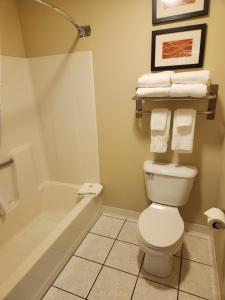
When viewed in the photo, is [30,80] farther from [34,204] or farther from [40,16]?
[34,204]

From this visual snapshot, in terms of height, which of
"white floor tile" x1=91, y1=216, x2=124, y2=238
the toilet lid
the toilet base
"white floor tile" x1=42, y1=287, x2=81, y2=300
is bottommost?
"white floor tile" x1=91, y1=216, x2=124, y2=238

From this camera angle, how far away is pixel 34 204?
6.64 ft

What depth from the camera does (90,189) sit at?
197 centimetres

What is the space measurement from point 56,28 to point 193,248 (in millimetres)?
2301

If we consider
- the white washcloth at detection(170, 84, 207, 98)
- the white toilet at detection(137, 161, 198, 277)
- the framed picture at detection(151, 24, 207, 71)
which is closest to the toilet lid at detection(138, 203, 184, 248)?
the white toilet at detection(137, 161, 198, 277)

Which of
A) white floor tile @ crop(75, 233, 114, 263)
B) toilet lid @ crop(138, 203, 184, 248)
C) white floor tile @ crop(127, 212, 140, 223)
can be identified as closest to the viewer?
toilet lid @ crop(138, 203, 184, 248)

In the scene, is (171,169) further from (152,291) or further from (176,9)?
(176,9)

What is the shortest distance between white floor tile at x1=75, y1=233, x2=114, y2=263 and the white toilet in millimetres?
383

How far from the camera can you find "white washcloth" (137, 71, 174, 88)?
140cm

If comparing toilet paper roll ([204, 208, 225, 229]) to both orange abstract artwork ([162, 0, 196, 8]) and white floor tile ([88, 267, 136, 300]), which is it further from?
orange abstract artwork ([162, 0, 196, 8])

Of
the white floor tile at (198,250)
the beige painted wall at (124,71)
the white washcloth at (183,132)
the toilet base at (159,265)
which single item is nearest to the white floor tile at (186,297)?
the toilet base at (159,265)

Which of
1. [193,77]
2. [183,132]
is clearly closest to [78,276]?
[183,132]

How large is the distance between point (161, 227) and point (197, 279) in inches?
19.2

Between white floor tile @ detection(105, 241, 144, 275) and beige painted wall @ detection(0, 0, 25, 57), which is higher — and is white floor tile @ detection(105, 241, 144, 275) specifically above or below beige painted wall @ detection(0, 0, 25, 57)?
below
